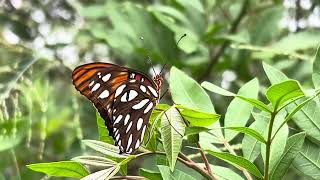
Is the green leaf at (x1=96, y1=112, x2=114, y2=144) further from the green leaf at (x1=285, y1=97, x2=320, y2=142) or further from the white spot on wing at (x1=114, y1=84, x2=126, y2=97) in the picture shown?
the green leaf at (x1=285, y1=97, x2=320, y2=142)

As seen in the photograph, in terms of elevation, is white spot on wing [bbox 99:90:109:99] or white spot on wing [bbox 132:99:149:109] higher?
white spot on wing [bbox 99:90:109:99]

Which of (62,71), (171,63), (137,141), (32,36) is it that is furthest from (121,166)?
(62,71)

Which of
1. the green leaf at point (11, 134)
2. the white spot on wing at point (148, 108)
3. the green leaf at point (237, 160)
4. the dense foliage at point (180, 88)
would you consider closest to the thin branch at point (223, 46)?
the dense foliage at point (180, 88)

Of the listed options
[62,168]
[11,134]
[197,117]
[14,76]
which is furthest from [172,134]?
[14,76]

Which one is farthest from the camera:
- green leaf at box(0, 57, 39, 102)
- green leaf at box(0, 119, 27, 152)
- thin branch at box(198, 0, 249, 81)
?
thin branch at box(198, 0, 249, 81)

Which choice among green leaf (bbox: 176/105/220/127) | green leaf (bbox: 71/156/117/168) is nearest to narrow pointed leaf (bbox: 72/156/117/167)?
green leaf (bbox: 71/156/117/168)

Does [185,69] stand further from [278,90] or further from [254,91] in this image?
[278,90]

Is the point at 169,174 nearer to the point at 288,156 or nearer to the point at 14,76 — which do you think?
the point at 288,156

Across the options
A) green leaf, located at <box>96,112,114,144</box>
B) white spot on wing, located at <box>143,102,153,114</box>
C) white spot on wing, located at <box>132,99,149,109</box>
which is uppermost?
white spot on wing, located at <box>132,99,149,109</box>
